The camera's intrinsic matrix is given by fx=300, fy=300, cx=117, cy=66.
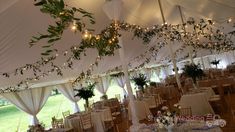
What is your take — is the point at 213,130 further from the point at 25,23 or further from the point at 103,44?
the point at 25,23

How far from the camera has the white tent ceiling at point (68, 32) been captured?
19.2 feet

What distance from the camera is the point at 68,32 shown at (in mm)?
7551

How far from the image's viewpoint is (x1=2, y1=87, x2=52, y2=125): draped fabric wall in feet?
36.2

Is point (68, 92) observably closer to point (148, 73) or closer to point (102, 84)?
point (102, 84)

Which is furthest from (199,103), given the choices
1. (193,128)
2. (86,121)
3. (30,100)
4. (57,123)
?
(30,100)

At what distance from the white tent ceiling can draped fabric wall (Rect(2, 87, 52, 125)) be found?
1.73m

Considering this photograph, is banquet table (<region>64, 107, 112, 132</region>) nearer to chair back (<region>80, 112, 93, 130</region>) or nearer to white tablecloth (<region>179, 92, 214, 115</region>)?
chair back (<region>80, 112, 93, 130</region>)

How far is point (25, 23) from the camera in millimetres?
6180

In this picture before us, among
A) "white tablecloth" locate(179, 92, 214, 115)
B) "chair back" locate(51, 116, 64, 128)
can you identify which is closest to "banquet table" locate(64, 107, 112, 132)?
"chair back" locate(51, 116, 64, 128)

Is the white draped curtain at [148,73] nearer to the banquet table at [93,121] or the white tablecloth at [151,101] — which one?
the white tablecloth at [151,101]

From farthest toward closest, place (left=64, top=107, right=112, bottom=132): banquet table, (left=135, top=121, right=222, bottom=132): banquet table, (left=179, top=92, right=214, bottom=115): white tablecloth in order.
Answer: (left=64, top=107, right=112, bottom=132): banquet table, (left=179, top=92, right=214, bottom=115): white tablecloth, (left=135, top=121, right=222, bottom=132): banquet table

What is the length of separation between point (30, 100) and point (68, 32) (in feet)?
16.7

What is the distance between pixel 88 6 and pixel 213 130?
168 inches

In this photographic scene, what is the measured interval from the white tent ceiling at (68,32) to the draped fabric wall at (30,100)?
5.69 feet
